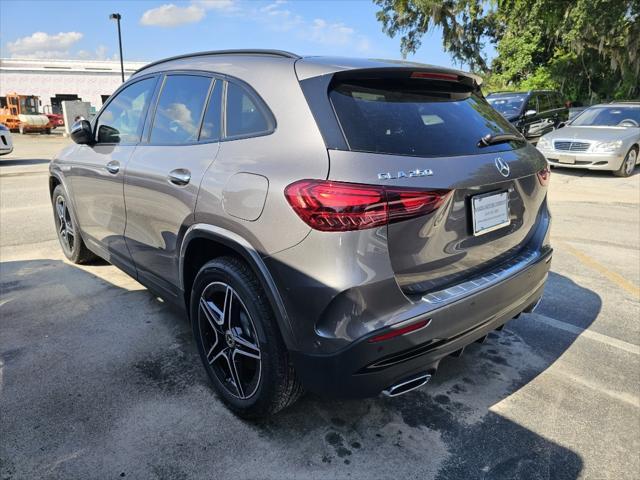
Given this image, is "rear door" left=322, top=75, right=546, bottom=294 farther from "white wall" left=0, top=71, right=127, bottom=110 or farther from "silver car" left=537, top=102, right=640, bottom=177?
"white wall" left=0, top=71, right=127, bottom=110

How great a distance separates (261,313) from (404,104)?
121cm

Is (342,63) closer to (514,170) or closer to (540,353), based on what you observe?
(514,170)

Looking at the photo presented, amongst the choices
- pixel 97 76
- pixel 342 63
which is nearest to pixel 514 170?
pixel 342 63

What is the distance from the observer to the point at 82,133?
3.77 metres

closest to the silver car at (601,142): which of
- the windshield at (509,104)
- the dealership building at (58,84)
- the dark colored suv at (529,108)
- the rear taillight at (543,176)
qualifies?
the dark colored suv at (529,108)

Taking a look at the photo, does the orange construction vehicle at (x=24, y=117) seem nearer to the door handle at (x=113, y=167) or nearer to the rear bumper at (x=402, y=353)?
the door handle at (x=113, y=167)

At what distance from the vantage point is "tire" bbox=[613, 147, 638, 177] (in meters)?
10.2

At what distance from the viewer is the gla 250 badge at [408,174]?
1.89 m

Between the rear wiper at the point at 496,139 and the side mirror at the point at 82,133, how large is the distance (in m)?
3.03

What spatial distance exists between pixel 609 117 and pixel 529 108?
2376 millimetres

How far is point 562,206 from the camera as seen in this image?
770 centimetres

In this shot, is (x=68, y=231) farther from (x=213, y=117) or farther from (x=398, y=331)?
(x=398, y=331)

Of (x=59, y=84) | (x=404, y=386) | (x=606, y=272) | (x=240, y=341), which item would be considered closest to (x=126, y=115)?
(x=240, y=341)

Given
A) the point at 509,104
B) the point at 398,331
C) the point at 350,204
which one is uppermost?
the point at 509,104
